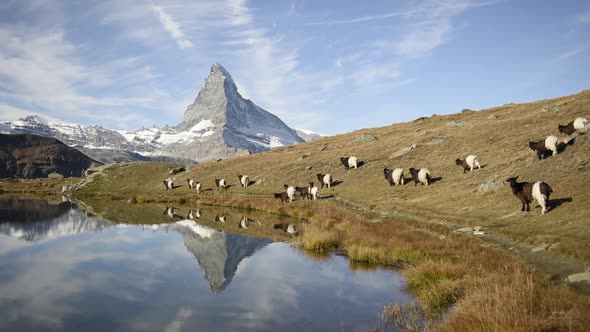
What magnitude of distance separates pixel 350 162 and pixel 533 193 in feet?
107

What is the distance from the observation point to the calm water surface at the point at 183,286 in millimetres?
13734

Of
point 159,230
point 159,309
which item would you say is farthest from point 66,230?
point 159,309

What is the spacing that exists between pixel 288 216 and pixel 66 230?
20589 millimetres

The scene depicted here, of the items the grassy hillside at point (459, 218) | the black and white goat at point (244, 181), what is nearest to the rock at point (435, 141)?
the grassy hillside at point (459, 218)

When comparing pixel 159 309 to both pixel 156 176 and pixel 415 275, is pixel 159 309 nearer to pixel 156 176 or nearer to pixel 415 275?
pixel 415 275

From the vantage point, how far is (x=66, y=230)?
3781 centimetres

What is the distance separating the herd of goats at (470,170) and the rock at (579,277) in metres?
9.36

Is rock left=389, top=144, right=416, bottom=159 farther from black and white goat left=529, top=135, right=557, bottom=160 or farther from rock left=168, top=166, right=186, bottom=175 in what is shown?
rock left=168, top=166, right=186, bottom=175

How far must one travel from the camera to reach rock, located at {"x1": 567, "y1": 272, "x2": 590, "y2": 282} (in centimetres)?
1328

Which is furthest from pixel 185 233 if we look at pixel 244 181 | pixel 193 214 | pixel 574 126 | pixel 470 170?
pixel 574 126

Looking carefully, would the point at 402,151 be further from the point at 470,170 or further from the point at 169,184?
the point at 169,184

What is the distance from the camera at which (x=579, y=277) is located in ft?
44.3

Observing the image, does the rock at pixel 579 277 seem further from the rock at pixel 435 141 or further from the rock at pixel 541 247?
the rock at pixel 435 141

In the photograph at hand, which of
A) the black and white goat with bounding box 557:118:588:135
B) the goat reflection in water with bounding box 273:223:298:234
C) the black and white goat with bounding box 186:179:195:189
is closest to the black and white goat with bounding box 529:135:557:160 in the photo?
the black and white goat with bounding box 557:118:588:135
